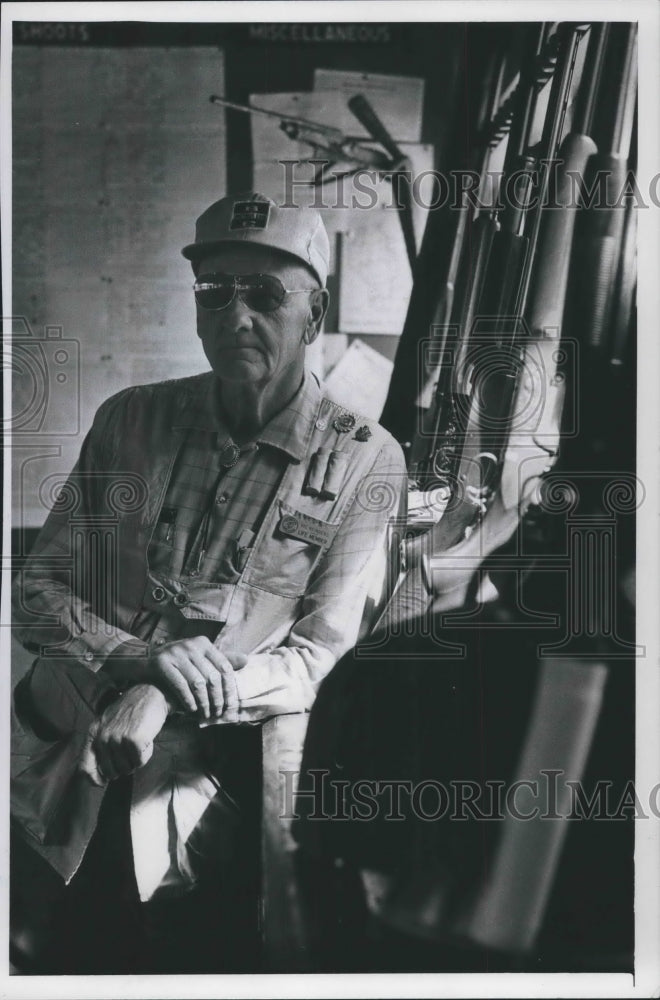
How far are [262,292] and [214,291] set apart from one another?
5.4 inches

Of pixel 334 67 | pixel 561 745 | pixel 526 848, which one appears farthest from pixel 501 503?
pixel 334 67

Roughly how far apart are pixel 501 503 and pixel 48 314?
1365 millimetres

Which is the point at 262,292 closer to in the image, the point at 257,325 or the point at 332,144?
the point at 257,325

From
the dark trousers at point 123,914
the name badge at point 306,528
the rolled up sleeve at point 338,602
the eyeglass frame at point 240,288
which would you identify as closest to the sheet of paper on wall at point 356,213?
the eyeglass frame at point 240,288

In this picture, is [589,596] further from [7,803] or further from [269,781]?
[7,803]

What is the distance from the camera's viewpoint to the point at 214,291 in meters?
2.75

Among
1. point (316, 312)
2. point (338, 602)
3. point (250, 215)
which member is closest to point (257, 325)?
point (316, 312)

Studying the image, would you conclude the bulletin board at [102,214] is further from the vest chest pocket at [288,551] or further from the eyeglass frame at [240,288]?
the vest chest pocket at [288,551]

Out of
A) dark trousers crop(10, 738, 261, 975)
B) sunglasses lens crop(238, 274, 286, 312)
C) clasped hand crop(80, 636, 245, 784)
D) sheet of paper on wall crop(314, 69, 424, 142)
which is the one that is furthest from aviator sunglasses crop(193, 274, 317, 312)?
dark trousers crop(10, 738, 261, 975)

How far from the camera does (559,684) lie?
2793 millimetres

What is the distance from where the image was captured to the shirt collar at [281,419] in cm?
276

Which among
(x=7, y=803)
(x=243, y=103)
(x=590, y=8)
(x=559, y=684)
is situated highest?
(x=590, y=8)

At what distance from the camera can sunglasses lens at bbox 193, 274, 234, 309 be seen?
2.73m

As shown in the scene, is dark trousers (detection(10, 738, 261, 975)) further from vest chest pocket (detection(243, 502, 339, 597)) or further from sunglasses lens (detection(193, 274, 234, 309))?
sunglasses lens (detection(193, 274, 234, 309))
